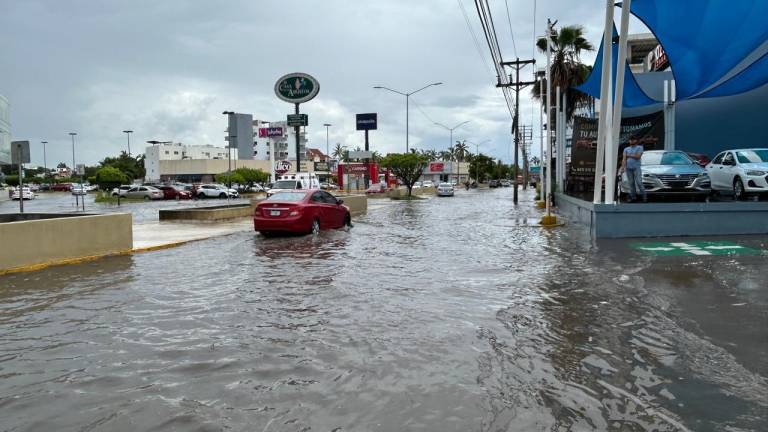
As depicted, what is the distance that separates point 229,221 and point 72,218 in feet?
37.0

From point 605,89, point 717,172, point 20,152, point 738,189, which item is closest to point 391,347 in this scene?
point 605,89

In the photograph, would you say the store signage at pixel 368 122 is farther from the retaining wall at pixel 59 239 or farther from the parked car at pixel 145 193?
the retaining wall at pixel 59 239

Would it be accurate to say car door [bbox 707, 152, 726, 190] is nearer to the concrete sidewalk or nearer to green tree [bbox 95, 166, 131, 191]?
the concrete sidewalk

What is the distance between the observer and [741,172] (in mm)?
15891

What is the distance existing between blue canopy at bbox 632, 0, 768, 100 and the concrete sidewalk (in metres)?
14.6

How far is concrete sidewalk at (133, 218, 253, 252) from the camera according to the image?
48.3ft

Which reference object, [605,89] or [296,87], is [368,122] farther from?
[605,89]

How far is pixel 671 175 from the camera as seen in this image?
1541 centimetres

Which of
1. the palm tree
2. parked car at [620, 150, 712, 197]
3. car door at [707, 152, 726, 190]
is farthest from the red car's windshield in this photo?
the palm tree

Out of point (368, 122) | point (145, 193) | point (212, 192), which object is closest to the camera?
point (145, 193)

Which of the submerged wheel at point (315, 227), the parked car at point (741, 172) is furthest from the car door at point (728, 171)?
the submerged wheel at point (315, 227)

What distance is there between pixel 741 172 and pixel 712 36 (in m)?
4.77

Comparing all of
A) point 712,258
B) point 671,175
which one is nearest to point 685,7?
point 671,175

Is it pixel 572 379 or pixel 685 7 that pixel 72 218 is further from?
pixel 685 7
